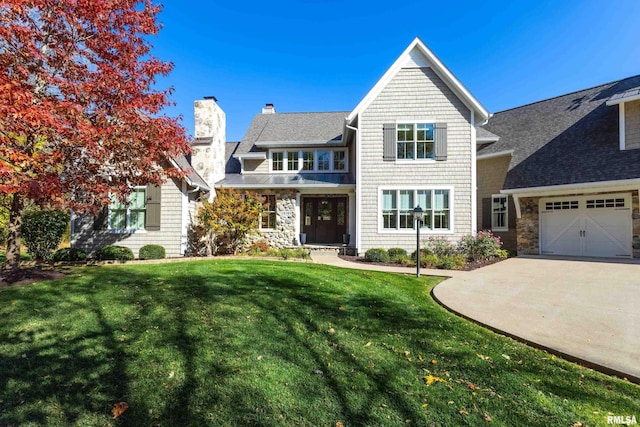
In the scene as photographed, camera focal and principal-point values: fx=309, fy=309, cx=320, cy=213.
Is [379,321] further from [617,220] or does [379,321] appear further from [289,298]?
[617,220]

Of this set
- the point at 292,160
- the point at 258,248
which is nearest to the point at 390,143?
the point at 292,160

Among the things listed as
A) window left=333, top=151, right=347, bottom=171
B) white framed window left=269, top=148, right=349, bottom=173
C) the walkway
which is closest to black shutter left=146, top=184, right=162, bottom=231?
white framed window left=269, top=148, right=349, bottom=173

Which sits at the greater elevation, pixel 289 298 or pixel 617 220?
pixel 617 220

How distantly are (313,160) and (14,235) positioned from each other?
11486 millimetres

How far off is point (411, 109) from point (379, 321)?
10.5 m

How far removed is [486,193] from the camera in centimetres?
1551

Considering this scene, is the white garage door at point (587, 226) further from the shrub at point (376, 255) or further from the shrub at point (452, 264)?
the shrub at point (376, 255)

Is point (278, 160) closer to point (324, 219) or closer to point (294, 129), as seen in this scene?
point (294, 129)

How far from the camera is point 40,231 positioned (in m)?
11.3

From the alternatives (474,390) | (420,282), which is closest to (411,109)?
(420,282)

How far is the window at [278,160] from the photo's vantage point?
16.2 m

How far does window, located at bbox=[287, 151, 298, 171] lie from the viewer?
16047 millimetres

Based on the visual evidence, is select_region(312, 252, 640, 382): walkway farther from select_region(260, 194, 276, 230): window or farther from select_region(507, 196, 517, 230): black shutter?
select_region(260, 194, 276, 230): window

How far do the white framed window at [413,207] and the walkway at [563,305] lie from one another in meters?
2.72
